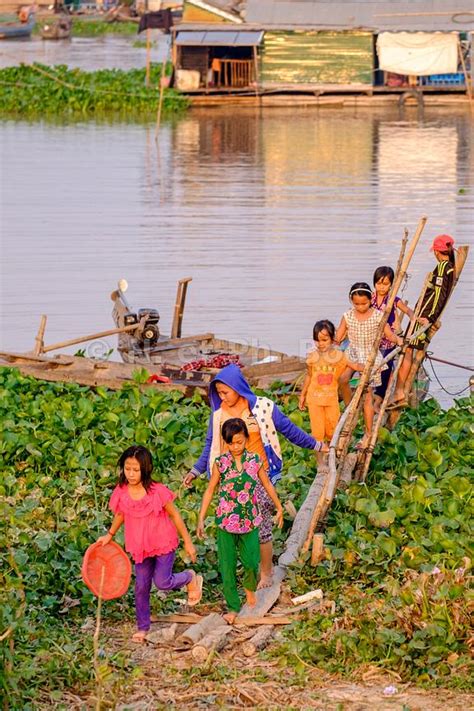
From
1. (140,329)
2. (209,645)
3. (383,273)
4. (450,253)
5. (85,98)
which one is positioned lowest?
(209,645)

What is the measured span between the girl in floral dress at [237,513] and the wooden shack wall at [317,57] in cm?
3239

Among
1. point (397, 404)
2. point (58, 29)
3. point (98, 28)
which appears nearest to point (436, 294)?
point (397, 404)

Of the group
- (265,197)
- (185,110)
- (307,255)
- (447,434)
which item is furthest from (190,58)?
(447,434)

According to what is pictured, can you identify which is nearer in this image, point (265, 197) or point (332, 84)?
point (265, 197)

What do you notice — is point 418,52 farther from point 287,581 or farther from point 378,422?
point 287,581

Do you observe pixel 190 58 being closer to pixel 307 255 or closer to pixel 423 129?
pixel 423 129

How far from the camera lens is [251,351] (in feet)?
41.0

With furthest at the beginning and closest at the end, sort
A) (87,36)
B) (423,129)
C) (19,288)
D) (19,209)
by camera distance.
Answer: (87,36), (423,129), (19,209), (19,288)

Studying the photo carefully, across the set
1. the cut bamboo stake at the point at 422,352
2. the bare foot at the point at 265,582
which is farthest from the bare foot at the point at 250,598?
the cut bamboo stake at the point at 422,352

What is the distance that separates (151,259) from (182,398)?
9.67 metres

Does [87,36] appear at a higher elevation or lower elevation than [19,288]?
higher

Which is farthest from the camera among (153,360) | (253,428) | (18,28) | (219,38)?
(18,28)

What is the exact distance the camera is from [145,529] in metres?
6.87

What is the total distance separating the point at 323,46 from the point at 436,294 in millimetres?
30160
